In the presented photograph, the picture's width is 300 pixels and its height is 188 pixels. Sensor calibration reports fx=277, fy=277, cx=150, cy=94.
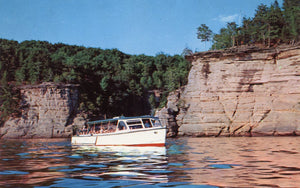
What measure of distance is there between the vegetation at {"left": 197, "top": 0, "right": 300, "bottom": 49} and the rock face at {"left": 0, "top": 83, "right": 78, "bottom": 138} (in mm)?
29002

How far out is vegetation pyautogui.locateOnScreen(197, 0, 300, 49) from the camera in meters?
44.0

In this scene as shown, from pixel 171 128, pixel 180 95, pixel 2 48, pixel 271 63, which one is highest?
pixel 2 48

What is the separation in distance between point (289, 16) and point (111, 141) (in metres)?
41.3

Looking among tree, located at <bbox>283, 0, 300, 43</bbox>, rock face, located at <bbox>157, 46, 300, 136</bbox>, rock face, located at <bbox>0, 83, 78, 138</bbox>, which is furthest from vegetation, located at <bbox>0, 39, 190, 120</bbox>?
tree, located at <bbox>283, 0, 300, 43</bbox>

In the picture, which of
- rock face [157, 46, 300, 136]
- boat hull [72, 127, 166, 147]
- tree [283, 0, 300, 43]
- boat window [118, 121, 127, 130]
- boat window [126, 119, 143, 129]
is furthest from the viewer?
tree [283, 0, 300, 43]

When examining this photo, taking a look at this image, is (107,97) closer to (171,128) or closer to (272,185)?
(171,128)

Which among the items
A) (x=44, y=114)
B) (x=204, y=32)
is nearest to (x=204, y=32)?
(x=204, y=32)

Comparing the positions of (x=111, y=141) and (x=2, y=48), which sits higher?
(x=2, y=48)

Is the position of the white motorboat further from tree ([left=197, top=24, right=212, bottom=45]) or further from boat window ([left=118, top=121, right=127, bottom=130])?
tree ([left=197, top=24, right=212, bottom=45])

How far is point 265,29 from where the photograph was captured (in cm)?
4762

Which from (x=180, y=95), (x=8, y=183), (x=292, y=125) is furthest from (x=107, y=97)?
(x=8, y=183)

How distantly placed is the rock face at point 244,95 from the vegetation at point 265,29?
6.95 meters

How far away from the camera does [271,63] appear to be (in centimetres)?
3606

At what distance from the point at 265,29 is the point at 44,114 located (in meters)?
39.4
